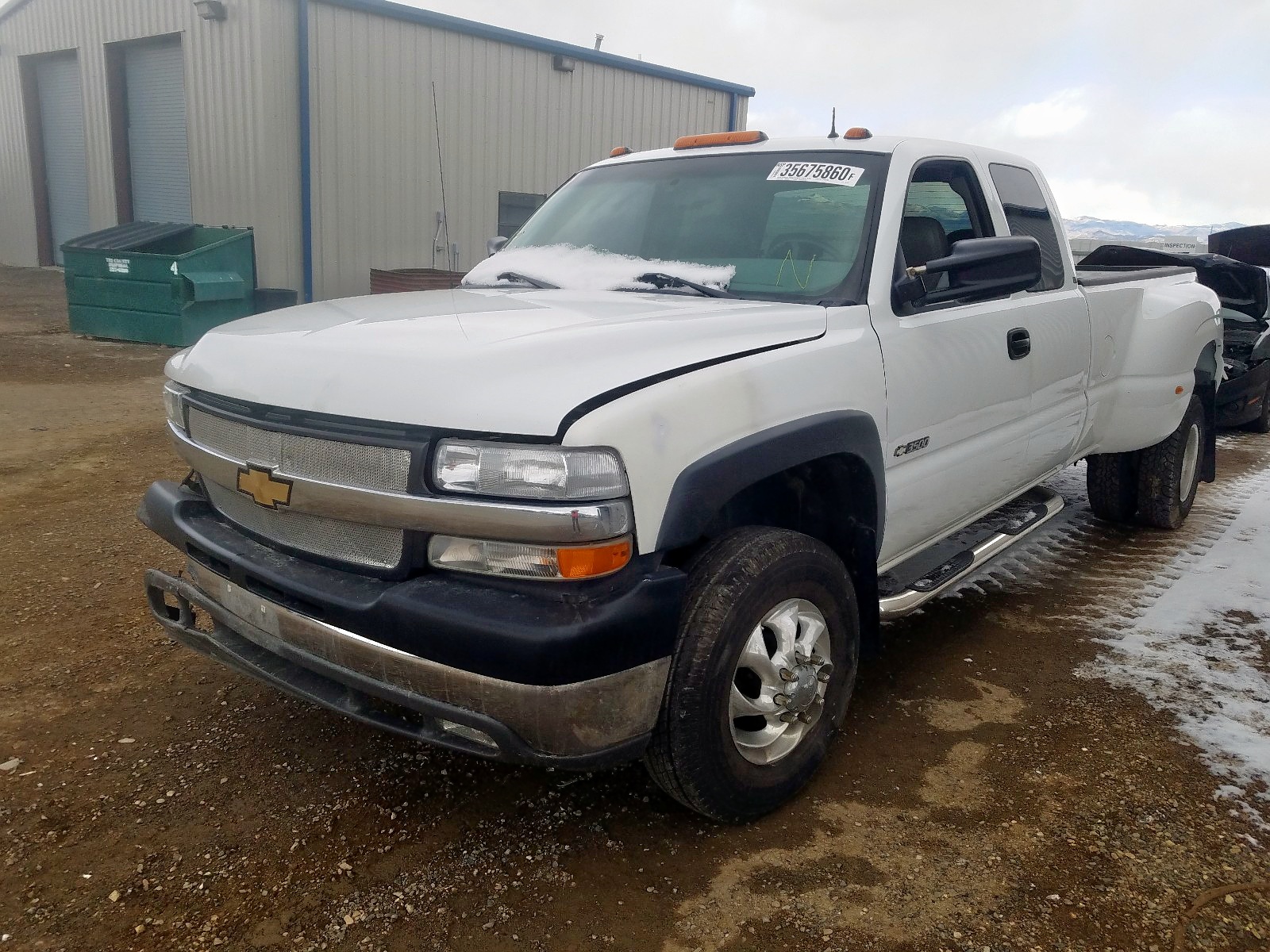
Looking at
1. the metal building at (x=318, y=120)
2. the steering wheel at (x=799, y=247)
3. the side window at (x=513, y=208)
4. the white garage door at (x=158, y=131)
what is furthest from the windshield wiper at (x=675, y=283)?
the white garage door at (x=158, y=131)

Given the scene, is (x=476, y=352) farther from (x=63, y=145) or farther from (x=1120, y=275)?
(x=63, y=145)

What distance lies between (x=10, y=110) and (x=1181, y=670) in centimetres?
2083

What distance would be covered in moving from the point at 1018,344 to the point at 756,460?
1.78 m

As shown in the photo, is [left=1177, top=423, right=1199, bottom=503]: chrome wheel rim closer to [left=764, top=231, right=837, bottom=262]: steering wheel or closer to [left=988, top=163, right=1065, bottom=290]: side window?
[left=988, top=163, right=1065, bottom=290]: side window

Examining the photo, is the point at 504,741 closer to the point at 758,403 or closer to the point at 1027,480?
the point at 758,403

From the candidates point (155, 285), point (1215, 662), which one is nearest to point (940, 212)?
point (1215, 662)

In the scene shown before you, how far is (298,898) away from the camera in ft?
7.72

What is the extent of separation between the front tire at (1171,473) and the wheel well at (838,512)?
306cm

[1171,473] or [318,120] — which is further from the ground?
[318,120]

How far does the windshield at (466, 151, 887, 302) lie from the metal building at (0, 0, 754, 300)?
8407 mm

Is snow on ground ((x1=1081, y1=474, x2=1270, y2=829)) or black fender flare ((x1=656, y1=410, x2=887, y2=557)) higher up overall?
black fender flare ((x1=656, y1=410, x2=887, y2=557))

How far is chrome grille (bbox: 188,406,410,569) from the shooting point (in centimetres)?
225

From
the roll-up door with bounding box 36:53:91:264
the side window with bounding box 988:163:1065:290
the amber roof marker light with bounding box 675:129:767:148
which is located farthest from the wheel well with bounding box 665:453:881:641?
the roll-up door with bounding box 36:53:91:264

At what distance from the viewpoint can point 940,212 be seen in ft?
11.8
